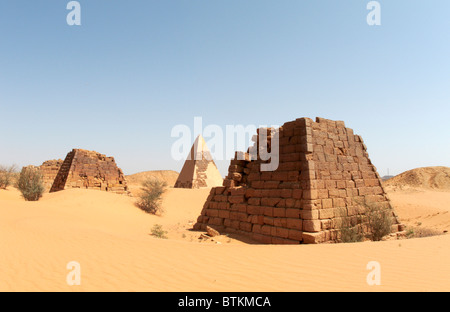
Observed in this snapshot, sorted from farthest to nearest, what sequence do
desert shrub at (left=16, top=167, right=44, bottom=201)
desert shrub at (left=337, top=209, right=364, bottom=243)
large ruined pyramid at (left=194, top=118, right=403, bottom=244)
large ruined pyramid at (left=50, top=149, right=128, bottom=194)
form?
large ruined pyramid at (left=50, top=149, right=128, bottom=194)
desert shrub at (left=16, top=167, right=44, bottom=201)
large ruined pyramid at (left=194, top=118, right=403, bottom=244)
desert shrub at (left=337, top=209, right=364, bottom=243)

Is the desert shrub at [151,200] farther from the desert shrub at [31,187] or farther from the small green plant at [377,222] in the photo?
the small green plant at [377,222]

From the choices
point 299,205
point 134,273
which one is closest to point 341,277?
point 134,273

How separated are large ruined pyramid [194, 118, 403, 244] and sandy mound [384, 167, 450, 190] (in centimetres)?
2726

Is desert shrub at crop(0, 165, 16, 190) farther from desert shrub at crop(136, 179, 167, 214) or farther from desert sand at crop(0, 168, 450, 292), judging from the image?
desert sand at crop(0, 168, 450, 292)

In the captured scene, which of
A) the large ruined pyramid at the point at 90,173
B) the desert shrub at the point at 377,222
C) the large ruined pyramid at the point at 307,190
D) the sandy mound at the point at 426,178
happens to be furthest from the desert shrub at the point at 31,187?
the sandy mound at the point at 426,178

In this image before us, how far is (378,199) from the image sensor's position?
8906mm

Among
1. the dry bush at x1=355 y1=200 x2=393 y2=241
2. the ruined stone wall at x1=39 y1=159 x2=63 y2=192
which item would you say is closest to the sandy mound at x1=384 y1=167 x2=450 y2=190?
the dry bush at x1=355 y1=200 x2=393 y2=241

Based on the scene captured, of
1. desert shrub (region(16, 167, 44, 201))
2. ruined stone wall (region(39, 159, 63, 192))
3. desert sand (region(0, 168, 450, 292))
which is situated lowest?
desert sand (region(0, 168, 450, 292))

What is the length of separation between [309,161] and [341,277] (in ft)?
13.0

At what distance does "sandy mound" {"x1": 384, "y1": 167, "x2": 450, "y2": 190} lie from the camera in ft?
107

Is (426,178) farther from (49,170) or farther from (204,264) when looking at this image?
(49,170)

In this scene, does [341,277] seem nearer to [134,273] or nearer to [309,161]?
[134,273]

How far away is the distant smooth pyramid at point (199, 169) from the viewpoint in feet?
70.4

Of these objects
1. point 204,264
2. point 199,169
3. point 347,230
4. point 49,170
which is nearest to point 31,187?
point 49,170
